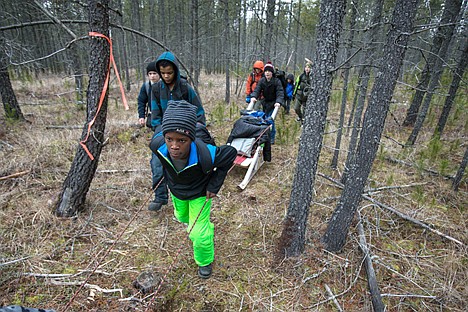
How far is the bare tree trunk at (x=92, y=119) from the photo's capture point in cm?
288

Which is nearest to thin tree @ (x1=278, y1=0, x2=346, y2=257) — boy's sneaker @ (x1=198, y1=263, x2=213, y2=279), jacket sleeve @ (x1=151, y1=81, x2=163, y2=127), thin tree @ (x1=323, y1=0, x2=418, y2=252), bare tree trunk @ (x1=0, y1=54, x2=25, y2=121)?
thin tree @ (x1=323, y1=0, x2=418, y2=252)

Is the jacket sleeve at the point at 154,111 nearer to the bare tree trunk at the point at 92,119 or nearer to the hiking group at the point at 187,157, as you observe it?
the hiking group at the point at 187,157

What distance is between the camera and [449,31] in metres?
5.89

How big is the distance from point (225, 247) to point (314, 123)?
188 centimetres

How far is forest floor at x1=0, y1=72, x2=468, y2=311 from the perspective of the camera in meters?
2.48

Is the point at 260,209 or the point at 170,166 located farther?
the point at 260,209

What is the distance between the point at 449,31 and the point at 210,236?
23.9 ft

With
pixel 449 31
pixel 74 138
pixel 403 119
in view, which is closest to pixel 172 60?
pixel 74 138

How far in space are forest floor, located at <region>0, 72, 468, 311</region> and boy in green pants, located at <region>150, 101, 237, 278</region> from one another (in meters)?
0.53

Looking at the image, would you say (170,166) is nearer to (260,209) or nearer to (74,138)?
(260,209)

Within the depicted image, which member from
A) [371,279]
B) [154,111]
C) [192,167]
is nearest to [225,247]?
[192,167]

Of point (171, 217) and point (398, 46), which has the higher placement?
point (398, 46)

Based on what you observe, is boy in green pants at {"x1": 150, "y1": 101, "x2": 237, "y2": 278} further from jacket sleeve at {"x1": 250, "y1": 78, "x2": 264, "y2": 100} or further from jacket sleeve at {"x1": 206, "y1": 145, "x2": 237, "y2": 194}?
jacket sleeve at {"x1": 250, "y1": 78, "x2": 264, "y2": 100}

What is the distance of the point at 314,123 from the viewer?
2463mm
